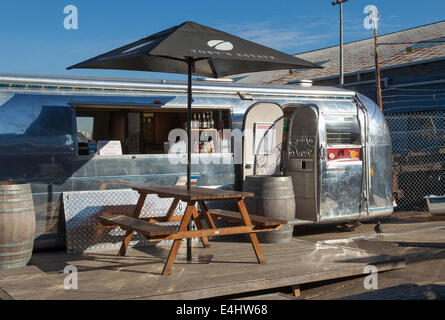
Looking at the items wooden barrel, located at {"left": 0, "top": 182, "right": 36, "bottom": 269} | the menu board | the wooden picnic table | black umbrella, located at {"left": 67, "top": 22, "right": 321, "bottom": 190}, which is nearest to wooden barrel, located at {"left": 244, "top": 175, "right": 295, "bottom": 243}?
the wooden picnic table

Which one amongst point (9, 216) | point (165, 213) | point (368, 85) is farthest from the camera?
point (368, 85)

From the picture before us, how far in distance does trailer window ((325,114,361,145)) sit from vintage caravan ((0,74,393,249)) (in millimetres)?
16

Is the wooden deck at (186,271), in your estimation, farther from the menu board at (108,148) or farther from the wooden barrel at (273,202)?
the menu board at (108,148)

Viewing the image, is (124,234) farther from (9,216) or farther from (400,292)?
(400,292)

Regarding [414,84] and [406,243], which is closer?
[406,243]

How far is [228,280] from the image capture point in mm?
4883

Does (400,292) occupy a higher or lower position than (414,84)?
lower

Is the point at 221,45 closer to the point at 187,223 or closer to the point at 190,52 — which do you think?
the point at 190,52

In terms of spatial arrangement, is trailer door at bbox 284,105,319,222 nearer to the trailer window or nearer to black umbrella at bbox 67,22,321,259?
the trailer window

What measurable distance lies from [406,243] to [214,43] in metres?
4.29

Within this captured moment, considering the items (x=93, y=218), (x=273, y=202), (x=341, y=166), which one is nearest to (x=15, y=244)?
(x=93, y=218)

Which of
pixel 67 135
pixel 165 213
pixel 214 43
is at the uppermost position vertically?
pixel 214 43

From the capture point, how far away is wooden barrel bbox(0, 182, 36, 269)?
5.33 metres
